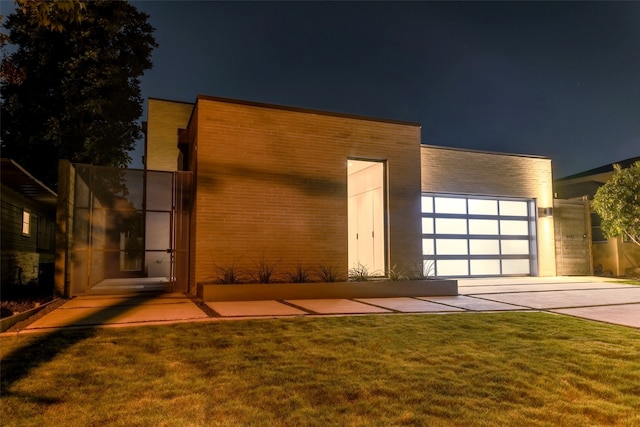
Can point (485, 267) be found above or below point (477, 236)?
below

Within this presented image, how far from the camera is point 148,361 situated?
3.98m

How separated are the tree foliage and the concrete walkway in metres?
5.21

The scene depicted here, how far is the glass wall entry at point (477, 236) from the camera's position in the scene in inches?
571

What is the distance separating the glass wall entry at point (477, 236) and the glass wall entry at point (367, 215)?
111 inches

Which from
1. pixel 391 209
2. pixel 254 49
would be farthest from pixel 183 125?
pixel 254 49

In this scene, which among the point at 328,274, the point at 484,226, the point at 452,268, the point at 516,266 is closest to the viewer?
the point at 328,274

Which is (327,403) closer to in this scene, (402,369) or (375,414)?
(375,414)

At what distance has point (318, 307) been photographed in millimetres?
7492

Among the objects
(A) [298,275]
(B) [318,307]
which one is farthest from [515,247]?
(B) [318,307]

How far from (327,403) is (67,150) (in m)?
14.8

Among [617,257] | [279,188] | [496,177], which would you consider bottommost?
[617,257]

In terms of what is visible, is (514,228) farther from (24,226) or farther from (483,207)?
(24,226)

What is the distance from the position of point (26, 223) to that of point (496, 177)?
49.4 feet

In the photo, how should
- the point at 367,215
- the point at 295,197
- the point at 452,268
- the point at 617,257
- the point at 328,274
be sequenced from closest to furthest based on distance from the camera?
the point at 328,274 → the point at 295,197 → the point at 367,215 → the point at 452,268 → the point at 617,257
